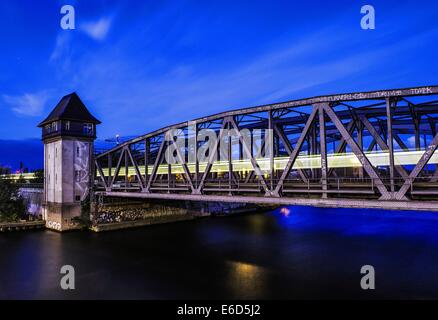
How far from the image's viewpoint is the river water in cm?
1958

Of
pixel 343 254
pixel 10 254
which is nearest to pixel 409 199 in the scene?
pixel 343 254

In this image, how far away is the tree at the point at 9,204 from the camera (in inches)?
1609

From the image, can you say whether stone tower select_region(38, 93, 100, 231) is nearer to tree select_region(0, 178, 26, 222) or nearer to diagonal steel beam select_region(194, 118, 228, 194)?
tree select_region(0, 178, 26, 222)

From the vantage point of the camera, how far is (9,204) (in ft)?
137

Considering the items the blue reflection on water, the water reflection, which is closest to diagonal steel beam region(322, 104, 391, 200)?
the water reflection

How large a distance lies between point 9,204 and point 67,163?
10.4 metres

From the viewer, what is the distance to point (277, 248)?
3017cm

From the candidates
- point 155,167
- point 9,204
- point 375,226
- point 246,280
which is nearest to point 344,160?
point 246,280

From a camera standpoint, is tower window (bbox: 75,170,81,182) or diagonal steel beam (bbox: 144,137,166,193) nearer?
diagonal steel beam (bbox: 144,137,166,193)

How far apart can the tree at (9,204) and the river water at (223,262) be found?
16.1 feet

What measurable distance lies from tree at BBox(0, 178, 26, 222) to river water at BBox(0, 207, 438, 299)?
492 centimetres

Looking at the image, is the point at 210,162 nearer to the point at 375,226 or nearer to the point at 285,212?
the point at 375,226

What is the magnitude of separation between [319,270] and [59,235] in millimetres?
28051
